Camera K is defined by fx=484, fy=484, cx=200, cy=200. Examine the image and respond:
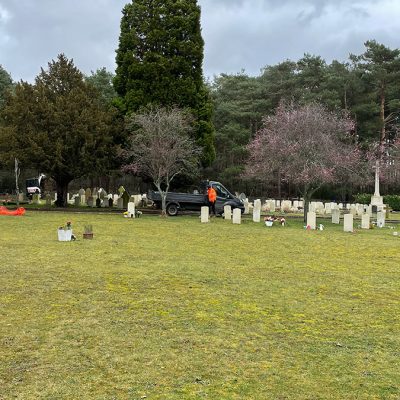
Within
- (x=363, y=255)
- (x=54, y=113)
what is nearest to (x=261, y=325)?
(x=363, y=255)

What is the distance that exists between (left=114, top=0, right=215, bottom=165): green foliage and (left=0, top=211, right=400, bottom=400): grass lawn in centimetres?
1933

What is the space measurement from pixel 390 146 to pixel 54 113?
3194 centimetres

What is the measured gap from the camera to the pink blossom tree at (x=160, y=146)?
25.6m

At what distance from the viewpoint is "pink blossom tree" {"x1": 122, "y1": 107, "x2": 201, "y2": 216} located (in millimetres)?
25609

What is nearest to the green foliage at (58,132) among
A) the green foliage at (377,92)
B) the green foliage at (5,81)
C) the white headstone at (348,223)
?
the white headstone at (348,223)

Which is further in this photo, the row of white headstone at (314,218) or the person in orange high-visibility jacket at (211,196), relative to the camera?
the person in orange high-visibility jacket at (211,196)

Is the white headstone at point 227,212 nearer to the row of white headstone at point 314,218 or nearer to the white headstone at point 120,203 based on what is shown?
the row of white headstone at point 314,218

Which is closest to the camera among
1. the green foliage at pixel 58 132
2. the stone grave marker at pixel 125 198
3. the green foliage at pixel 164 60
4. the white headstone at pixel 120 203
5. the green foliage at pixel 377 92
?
the green foliage at pixel 58 132

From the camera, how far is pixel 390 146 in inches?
1800

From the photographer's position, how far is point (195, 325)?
20.5 ft

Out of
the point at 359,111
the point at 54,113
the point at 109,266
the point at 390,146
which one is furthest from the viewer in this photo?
the point at 359,111

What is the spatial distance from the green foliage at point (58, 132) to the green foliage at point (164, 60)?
2.95 meters

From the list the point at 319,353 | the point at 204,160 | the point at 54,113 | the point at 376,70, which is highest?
the point at 376,70

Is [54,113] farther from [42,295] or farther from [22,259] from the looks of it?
[42,295]
